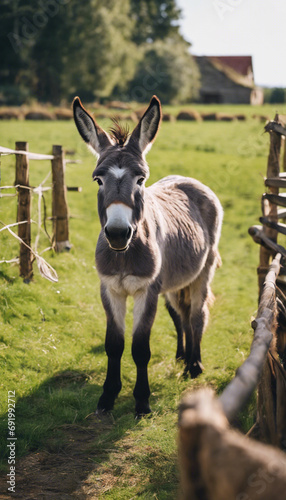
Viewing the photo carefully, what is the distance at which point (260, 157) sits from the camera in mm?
17172

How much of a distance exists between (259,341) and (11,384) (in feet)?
9.24

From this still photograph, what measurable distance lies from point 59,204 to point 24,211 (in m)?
1.45

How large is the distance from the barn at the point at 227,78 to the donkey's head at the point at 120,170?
143 ft

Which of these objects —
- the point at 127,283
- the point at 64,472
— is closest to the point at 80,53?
the point at 127,283

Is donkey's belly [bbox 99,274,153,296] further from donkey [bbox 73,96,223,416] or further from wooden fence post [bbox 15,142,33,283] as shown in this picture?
wooden fence post [bbox 15,142,33,283]

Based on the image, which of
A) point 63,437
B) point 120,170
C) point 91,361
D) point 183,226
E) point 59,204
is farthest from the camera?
point 59,204

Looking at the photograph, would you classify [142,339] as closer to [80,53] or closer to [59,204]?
[59,204]

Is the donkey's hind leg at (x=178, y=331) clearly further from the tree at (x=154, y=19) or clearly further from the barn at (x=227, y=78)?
the tree at (x=154, y=19)

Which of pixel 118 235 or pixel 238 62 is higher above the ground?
pixel 238 62

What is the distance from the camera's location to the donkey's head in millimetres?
3365

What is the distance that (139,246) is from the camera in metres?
3.96

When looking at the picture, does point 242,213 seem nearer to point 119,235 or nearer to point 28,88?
point 119,235

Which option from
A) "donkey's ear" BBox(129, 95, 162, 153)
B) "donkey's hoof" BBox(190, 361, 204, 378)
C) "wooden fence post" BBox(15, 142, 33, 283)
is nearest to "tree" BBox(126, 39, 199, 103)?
"wooden fence post" BBox(15, 142, 33, 283)

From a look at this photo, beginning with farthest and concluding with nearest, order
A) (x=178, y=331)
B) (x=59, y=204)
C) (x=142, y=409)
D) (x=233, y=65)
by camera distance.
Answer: (x=233, y=65), (x=59, y=204), (x=178, y=331), (x=142, y=409)
